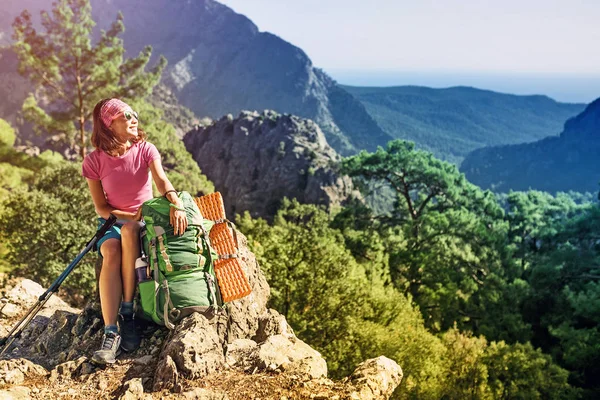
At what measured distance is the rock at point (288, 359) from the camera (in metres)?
4.52

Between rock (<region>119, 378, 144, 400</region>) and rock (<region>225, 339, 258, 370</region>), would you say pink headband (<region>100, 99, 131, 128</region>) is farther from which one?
rock (<region>225, 339, 258, 370</region>)

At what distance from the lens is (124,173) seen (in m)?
5.22

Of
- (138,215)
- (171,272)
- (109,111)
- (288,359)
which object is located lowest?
(288,359)

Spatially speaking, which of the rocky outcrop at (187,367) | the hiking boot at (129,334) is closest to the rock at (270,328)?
the rocky outcrop at (187,367)

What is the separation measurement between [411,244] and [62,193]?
61.1 feet

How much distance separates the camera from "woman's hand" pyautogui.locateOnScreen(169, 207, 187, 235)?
4.90 metres

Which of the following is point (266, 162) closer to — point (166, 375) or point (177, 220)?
point (177, 220)

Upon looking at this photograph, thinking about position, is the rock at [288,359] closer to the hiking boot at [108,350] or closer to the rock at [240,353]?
the rock at [240,353]

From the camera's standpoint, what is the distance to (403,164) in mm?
26344

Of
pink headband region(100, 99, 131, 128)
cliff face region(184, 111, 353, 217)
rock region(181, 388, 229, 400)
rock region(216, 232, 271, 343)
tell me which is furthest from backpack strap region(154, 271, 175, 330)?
cliff face region(184, 111, 353, 217)

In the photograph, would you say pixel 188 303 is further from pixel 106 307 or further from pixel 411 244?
pixel 411 244

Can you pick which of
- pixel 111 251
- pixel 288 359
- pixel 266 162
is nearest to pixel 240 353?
pixel 288 359

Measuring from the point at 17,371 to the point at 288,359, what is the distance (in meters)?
2.96

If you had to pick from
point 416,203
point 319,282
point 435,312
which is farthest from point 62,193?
point 416,203
